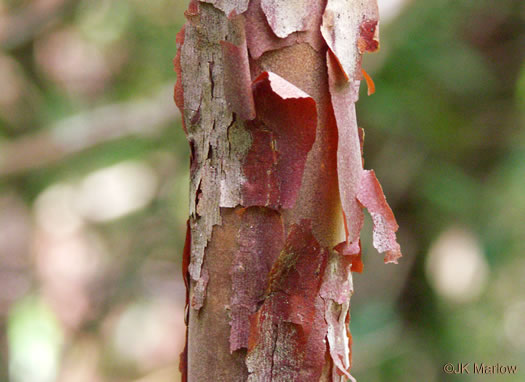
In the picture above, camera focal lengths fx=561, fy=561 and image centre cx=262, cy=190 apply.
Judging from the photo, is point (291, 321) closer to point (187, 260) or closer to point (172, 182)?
point (187, 260)

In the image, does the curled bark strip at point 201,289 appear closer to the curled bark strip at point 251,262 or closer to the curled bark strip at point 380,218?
the curled bark strip at point 251,262

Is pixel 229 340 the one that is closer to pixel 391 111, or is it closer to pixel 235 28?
pixel 235 28

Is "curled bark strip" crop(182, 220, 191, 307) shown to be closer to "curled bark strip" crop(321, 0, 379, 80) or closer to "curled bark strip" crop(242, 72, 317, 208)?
"curled bark strip" crop(242, 72, 317, 208)

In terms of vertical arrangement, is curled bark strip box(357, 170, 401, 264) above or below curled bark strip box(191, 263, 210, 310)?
above

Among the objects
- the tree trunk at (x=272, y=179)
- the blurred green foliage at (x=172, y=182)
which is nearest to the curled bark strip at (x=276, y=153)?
the tree trunk at (x=272, y=179)

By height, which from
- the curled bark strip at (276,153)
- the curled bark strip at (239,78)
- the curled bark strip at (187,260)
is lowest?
the curled bark strip at (187,260)

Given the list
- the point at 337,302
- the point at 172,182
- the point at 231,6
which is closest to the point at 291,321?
the point at 337,302

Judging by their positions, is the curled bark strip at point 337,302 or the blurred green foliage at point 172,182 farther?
the blurred green foliage at point 172,182

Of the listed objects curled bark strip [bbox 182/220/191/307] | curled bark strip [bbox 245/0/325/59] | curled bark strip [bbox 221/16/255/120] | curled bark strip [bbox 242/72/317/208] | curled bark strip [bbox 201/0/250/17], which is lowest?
curled bark strip [bbox 182/220/191/307]

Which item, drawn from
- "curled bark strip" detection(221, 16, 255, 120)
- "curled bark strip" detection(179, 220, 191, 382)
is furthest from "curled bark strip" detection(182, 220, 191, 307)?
"curled bark strip" detection(221, 16, 255, 120)
